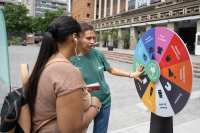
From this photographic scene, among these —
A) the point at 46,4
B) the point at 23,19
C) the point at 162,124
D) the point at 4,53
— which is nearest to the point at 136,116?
the point at 162,124

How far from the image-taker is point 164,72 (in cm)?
175

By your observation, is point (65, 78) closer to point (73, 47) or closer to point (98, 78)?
point (73, 47)

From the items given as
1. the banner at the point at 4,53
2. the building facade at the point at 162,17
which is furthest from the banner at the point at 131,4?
the banner at the point at 4,53

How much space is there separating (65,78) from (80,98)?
0.15 m

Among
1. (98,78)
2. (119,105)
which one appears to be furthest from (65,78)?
(119,105)

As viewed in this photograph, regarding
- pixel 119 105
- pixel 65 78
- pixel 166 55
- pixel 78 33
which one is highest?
pixel 78 33

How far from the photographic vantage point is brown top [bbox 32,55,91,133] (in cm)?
95

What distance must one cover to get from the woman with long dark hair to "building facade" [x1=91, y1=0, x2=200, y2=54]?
1978 centimetres

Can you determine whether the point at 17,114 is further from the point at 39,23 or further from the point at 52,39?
the point at 39,23

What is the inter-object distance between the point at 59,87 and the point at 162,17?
2324cm

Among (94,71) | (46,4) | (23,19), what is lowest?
(94,71)

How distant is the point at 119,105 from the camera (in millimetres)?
4629

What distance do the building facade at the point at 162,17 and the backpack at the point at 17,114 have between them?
20.1 metres

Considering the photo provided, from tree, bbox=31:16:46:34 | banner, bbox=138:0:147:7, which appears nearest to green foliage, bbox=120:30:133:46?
banner, bbox=138:0:147:7
